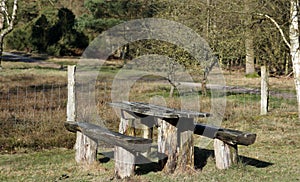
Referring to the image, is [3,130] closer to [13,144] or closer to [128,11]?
[13,144]

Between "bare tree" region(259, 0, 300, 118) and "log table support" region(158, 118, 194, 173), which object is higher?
"bare tree" region(259, 0, 300, 118)

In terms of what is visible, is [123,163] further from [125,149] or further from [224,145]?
[224,145]

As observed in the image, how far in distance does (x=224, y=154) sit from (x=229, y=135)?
0.35 metres

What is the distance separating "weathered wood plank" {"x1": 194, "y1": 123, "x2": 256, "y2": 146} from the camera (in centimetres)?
621

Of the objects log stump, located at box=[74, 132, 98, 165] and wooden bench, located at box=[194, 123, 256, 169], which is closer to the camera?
wooden bench, located at box=[194, 123, 256, 169]

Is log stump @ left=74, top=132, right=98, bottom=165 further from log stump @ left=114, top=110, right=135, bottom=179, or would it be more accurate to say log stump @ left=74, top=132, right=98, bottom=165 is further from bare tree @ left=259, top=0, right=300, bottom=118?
bare tree @ left=259, top=0, right=300, bottom=118

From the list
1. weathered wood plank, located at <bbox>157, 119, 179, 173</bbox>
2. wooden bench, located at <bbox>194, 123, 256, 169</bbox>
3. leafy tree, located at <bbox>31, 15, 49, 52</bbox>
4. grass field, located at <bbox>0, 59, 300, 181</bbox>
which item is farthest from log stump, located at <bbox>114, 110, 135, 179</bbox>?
leafy tree, located at <bbox>31, 15, 49, 52</bbox>

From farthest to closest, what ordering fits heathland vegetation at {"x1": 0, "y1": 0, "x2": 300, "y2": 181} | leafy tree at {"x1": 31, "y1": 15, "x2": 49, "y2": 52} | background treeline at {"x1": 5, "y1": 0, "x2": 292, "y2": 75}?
1. leafy tree at {"x1": 31, "y1": 15, "x2": 49, "y2": 52}
2. background treeline at {"x1": 5, "y1": 0, "x2": 292, "y2": 75}
3. heathland vegetation at {"x1": 0, "y1": 0, "x2": 300, "y2": 181}

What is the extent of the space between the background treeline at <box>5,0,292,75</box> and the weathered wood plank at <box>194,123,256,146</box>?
4.62 metres

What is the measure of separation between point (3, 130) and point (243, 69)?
74.9 feet

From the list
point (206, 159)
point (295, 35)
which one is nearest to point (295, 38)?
point (295, 35)

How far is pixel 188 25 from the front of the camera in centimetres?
1495

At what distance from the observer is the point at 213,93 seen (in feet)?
59.8

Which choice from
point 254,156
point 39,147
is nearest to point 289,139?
point 254,156
